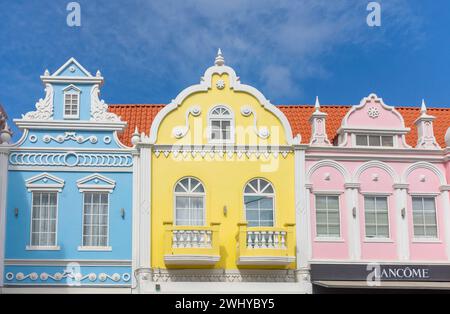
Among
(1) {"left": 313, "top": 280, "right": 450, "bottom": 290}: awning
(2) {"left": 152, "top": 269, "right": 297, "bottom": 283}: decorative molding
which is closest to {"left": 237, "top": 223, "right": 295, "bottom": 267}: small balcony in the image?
(2) {"left": 152, "top": 269, "right": 297, "bottom": 283}: decorative molding

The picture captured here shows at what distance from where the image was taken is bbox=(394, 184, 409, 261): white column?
1088 inches

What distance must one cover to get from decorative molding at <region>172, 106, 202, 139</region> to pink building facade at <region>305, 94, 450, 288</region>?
3.69 m

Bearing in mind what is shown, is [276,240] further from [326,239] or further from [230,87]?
[230,87]

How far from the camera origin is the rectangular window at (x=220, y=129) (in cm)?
2812

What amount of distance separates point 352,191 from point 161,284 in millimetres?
6637

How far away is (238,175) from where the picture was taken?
27750mm

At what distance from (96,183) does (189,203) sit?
290 centimetres

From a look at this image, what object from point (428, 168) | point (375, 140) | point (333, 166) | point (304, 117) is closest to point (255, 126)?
point (333, 166)

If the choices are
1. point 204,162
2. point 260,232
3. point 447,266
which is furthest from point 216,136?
point 447,266

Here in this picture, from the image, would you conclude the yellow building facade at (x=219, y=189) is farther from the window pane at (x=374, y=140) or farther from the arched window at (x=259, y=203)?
the window pane at (x=374, y=140)

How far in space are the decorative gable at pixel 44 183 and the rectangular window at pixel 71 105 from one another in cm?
202

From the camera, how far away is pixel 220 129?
2820cm

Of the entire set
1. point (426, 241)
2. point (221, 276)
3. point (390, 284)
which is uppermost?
point (426, 241)

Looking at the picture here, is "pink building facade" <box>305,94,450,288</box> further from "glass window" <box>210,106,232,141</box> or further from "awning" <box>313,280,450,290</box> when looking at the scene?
"glass window" <box>210,106,232,141</box>
